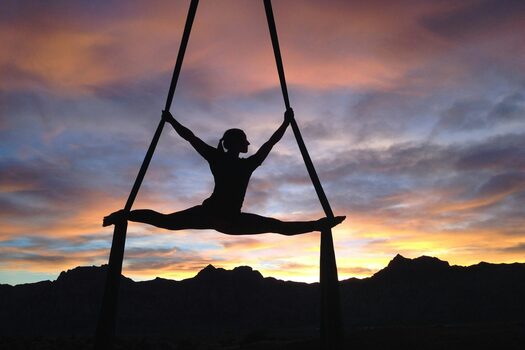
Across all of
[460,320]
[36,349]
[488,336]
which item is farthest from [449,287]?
[488,336]

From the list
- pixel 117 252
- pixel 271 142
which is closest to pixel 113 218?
pixel 117 252

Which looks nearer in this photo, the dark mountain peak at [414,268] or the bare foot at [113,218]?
the bare foot at [113,218]

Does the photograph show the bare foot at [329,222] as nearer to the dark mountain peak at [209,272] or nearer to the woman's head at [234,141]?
the woman's head at [234,141]

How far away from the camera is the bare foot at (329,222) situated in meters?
6.29

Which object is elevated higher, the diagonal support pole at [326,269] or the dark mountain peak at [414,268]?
the dark mountain peak at [414,268]

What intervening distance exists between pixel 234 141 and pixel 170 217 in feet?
4.20

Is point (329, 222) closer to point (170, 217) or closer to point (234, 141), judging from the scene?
point (234, 141)

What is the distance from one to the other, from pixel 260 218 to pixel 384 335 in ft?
36.6

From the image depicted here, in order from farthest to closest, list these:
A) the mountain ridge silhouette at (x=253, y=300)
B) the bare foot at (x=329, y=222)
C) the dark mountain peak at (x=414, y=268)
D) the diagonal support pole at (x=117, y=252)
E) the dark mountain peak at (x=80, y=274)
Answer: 1. the dark mountain peak at (x=80, y=274)
2. the dark mountain peak at (x=414, y=268)
3. the mountain ridge silhouette at (x=253, y=300)
4. the bare foot at (x=329, y=222)
5. the diagonal support pole at (x=117, y=252)

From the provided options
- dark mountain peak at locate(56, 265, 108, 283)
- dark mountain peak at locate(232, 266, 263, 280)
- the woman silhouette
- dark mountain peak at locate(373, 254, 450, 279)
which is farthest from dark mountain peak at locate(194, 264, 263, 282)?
the woman silhouette

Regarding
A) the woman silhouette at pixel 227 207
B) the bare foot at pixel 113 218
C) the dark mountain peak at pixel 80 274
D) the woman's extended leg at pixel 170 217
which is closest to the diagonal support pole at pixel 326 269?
the woman silhouette at pixel 227 207

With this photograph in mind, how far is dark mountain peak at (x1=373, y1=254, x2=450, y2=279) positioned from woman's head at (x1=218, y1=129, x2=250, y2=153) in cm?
15561

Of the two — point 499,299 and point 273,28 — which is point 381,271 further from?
point 273,28

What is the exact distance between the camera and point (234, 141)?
6.43 m
